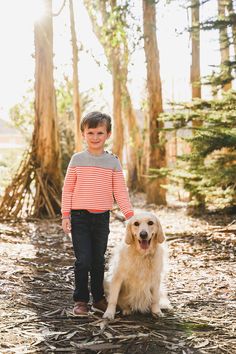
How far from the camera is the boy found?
3.83 metres

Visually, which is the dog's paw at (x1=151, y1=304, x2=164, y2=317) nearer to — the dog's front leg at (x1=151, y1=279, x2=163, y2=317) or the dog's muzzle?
the dog's front leg at (x1=151, y1=279, x2=163, y2=317)

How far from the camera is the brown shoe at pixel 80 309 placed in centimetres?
373

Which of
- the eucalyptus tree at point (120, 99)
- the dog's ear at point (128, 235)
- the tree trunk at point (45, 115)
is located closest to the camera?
the dog's ear at point (128, 235)

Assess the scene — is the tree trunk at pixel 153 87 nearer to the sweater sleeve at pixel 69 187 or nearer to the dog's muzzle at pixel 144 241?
the sweater sleeve at pixel 69 187

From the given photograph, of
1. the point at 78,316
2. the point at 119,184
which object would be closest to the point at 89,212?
the point at 119,184

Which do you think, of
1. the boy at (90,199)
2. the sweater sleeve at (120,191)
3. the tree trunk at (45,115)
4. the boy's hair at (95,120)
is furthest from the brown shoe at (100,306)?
the tree trunk at (45,115)

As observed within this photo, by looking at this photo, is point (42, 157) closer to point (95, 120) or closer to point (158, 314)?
point (95, 120)

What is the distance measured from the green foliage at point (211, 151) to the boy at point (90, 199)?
3632mm

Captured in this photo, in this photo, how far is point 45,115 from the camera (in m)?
10.1

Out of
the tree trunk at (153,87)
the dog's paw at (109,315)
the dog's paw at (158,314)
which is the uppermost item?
the tree trunk at (153,87)

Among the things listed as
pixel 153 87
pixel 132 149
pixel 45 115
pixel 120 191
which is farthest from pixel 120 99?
pixel 120 191

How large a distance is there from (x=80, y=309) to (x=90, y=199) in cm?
85

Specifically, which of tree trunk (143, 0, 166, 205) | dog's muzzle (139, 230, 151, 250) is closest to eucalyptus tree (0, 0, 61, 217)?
Result: tree trunk (143, 0, 166, 205)

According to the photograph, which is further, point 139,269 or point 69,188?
point 69,188
